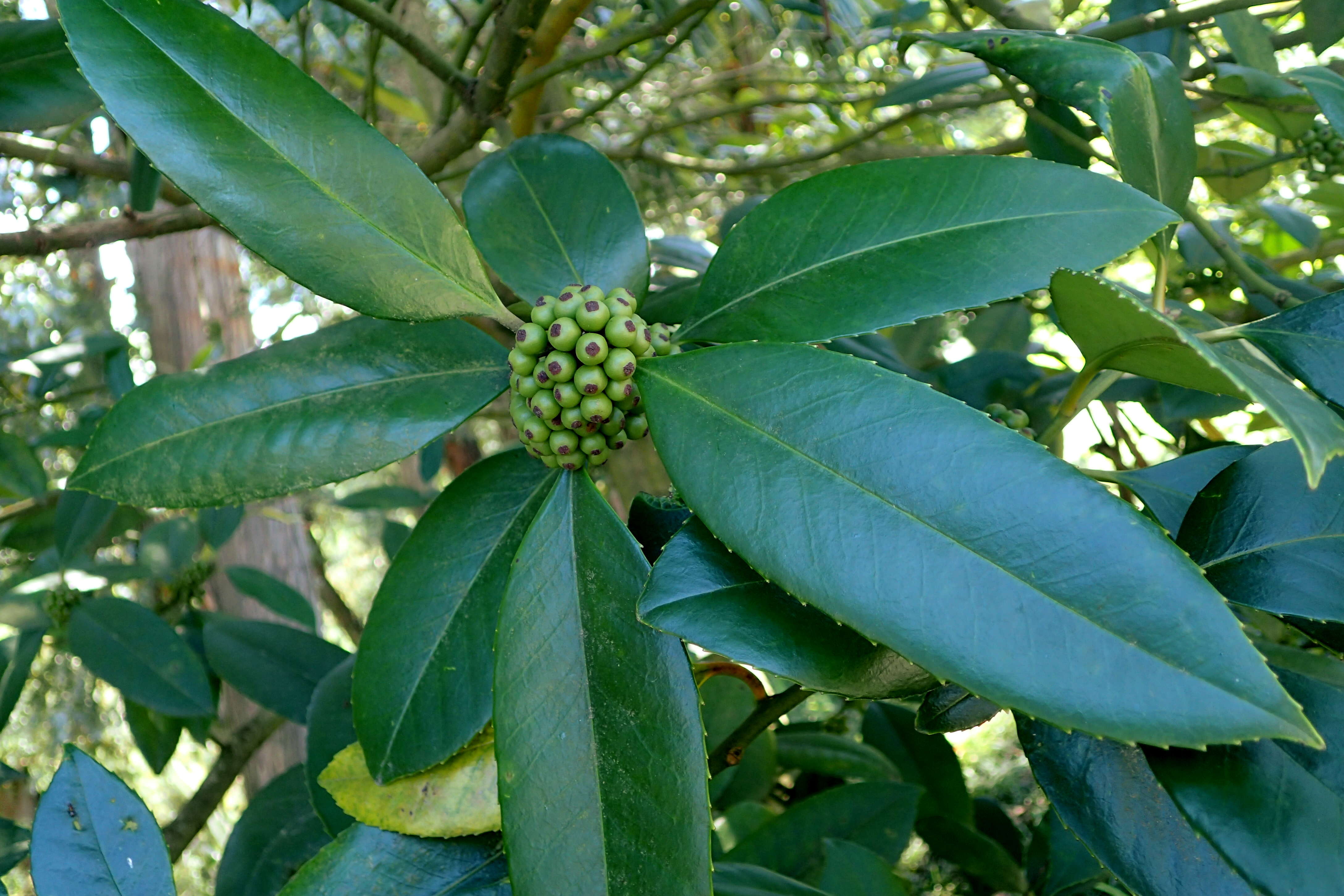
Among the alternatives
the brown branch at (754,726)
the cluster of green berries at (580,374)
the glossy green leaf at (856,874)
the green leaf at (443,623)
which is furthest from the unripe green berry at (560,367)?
the glossy green leaf at (856,874)

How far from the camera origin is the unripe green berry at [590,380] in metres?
0.54

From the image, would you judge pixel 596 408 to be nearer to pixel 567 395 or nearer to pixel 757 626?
pixel 567 395

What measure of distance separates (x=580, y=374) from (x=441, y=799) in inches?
11.6

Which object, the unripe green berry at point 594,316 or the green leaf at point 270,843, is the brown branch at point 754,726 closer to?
the unripe green berry at point 594,316

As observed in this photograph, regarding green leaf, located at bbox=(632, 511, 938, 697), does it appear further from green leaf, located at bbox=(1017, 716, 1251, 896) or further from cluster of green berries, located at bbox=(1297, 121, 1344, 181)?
cluster of green berries, located at bbox=(1297, 121, 1344, 181)

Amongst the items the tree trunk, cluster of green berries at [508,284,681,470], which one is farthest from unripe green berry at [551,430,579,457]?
the tree trunk

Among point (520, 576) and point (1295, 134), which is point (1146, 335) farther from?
point (1295, 134)

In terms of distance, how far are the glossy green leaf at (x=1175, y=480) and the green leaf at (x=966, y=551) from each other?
208 millimetres

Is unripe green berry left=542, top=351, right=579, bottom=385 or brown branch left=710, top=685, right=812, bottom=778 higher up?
unripe green berry left=542, top=351, right=579, bottom=385

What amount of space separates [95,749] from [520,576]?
272 cm

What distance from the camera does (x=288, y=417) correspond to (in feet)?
1.98

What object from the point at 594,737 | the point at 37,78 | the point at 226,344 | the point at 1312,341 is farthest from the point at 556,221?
the point at 226,344

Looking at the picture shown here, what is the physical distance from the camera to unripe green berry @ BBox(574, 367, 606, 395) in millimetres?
544

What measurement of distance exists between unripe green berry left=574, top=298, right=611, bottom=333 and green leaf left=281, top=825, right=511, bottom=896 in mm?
340
